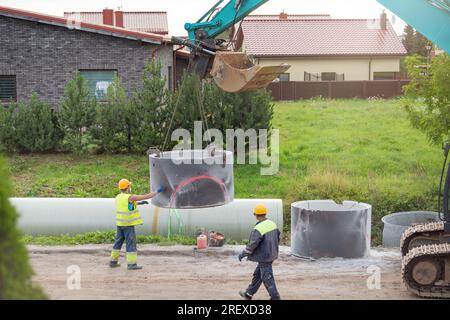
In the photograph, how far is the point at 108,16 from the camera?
46625mm

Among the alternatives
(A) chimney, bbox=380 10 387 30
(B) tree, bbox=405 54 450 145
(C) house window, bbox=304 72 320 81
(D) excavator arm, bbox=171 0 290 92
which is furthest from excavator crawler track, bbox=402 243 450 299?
(A) chimney, bbox=380 10 387 30

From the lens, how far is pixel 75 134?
21.1 metres

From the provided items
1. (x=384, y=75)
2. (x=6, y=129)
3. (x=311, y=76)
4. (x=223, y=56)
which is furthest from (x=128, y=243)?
(x=384, y=75)

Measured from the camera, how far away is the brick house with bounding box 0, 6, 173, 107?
80.7 ft

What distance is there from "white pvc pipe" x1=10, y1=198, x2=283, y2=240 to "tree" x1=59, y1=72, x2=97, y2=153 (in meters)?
5.59

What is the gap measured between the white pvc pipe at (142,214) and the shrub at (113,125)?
5.68 meters

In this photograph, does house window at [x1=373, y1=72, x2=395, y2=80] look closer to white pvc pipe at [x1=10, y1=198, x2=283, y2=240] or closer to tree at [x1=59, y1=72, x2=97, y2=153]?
tree at [x1=59, y1=72, x2=97, y2=153]

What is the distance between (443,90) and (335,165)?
400 cm

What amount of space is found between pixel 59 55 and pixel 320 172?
11026 mm

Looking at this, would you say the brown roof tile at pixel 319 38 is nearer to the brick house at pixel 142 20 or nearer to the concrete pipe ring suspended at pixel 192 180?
the brick house at pixel 142 20

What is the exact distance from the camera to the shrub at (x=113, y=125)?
20859mm

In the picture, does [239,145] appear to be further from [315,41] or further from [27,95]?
[315,41]
